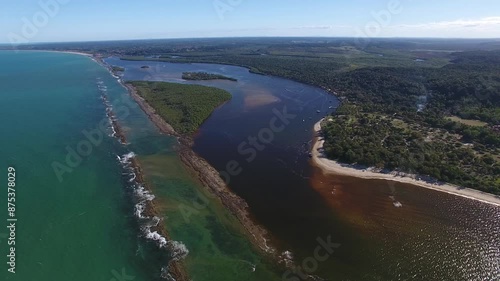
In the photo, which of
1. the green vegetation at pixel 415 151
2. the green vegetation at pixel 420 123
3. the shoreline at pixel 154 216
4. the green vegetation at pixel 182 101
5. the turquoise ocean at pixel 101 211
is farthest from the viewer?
the green vegetation at pixel 182 101

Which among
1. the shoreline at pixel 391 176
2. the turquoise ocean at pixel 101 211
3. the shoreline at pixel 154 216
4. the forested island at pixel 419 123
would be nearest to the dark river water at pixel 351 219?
the shoreline at pixel 391 176

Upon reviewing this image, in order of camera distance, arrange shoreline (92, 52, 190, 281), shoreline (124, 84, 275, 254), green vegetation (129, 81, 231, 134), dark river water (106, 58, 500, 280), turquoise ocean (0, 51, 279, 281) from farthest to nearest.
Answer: green vegetation (129, 81, 231, 134)
shoreline (124, 84, 275, 254)
dark river water (106, 58, 500, 280)
turquoise ocean (0, 51, 279, 281)
shoreline (92, 52, 190, 281)

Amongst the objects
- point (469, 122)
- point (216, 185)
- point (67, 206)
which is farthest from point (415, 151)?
point (67, 206)

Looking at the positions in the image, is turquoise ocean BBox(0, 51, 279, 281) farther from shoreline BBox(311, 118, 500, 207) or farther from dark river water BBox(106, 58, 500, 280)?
shoreline BBox(311, 118, 500, 207)

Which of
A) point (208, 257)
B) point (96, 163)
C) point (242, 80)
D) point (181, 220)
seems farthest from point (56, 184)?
point (242, 80)

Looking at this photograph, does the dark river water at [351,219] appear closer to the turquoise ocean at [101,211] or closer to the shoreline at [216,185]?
the shoreline at [216,185]

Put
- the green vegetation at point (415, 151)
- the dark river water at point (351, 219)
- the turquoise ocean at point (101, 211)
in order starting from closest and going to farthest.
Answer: the turquoise ocean at point (101, 211)
the dark river water at point (351, 219)
the green vegetation at point (415, 151)

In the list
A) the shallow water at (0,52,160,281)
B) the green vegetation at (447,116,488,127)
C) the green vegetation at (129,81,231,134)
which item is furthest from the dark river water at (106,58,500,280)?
the green vegetation at (447,116,488,127)

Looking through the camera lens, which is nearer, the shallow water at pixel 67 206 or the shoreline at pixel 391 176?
the shallow water at pixel 67 206
